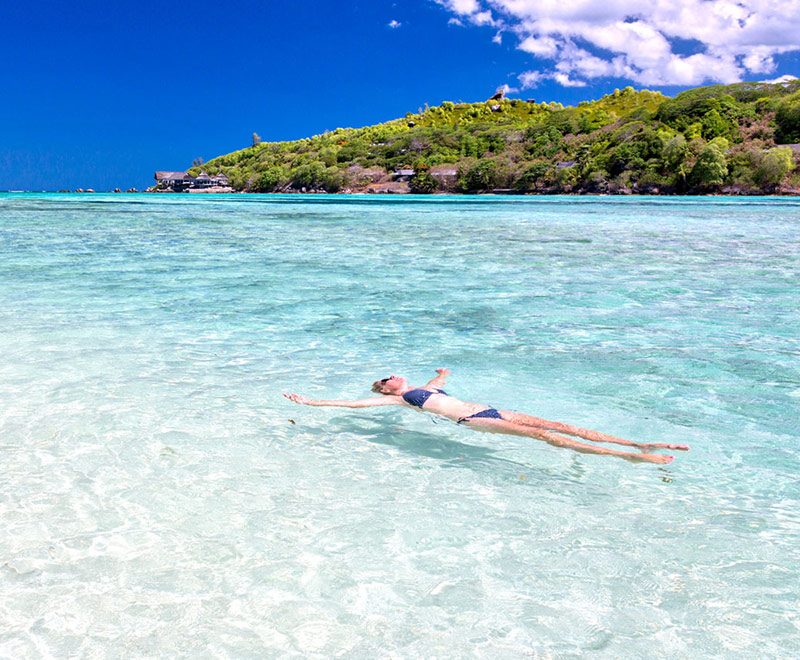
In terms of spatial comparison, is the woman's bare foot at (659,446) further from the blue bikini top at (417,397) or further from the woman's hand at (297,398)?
the woman's hand at (297,398)

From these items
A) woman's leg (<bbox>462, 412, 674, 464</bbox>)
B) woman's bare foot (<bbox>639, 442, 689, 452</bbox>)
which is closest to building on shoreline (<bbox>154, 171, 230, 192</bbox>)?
woman's leg (<bbox>462, 412, 674, 464</bbox>)

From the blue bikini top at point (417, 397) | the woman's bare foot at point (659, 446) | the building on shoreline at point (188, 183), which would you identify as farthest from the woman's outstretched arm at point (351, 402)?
the building on shoreline at point (188, 183)

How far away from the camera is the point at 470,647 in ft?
9.28

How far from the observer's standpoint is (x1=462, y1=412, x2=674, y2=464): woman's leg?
4.47 meters

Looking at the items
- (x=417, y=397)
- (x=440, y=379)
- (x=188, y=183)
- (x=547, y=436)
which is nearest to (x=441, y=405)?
(x=417, y=397)

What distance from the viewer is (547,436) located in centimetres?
474

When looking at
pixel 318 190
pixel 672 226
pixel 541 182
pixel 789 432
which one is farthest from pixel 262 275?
pixel 318 190

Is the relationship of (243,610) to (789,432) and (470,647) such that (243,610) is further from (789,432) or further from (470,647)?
(789,432)

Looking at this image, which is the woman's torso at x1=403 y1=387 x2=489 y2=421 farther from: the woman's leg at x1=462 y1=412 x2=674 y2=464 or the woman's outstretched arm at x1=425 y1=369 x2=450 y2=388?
the woman's outstretched arm at x1=425 y1=369 x2=450 y2=388

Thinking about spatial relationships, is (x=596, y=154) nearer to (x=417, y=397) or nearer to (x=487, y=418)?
(x=417, y=397)

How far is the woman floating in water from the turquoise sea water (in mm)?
131

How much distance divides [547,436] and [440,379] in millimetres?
1729

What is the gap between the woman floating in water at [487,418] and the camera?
15.1ft

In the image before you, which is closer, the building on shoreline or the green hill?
the green hill
